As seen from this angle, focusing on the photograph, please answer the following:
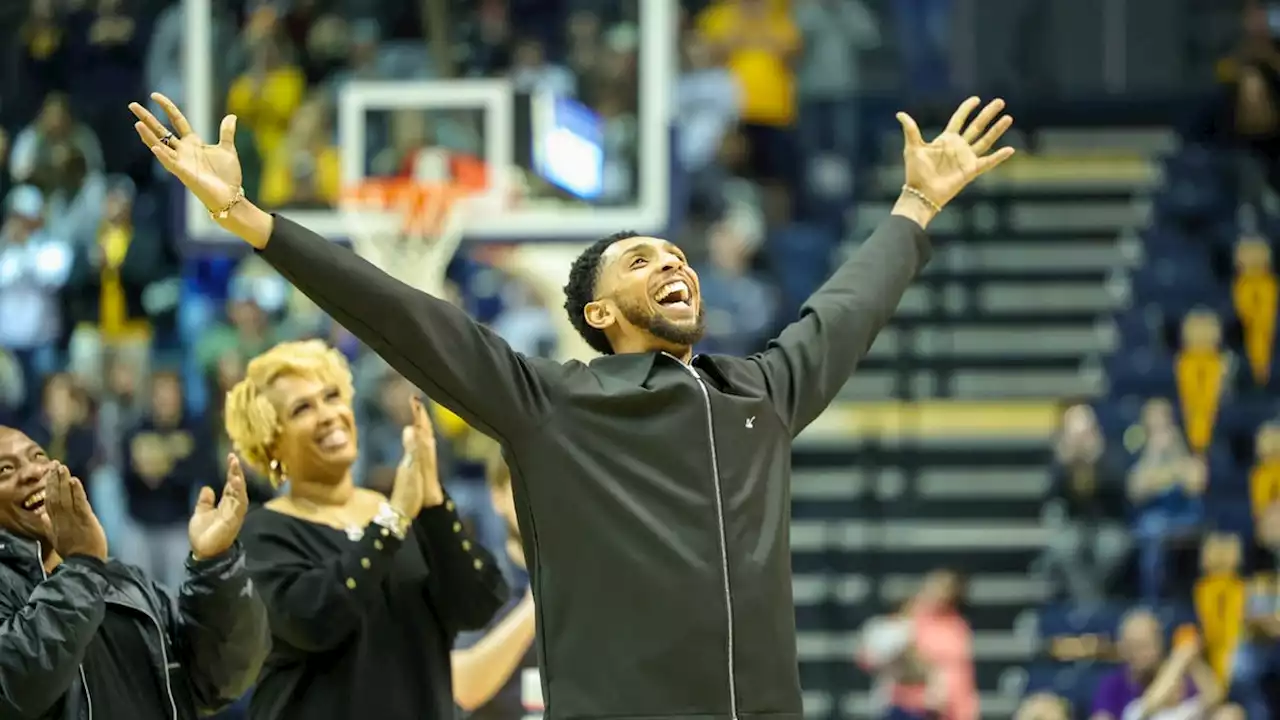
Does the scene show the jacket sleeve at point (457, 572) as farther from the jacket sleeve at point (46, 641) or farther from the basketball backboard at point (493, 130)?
the basketball backboard at point (493, 130)

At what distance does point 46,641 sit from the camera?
4160mm

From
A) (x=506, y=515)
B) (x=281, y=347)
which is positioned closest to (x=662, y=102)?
(x=506, y=515)

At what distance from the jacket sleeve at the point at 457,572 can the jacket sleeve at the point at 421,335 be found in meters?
0.98

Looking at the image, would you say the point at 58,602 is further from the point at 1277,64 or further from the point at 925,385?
the point at 1277,64

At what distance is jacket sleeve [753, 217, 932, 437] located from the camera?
441 cm

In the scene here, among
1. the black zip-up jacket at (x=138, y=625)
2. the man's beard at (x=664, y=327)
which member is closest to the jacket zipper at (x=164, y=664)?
the black zip-up jacket at (x=138, y=625)

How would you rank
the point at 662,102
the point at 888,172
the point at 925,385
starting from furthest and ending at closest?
the point at 888,172 → the point at 925,385 → the point at 662,102

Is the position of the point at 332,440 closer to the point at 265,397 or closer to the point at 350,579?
the point at 265,397

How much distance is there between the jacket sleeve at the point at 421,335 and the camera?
13.0 ft

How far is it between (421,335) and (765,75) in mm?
11678

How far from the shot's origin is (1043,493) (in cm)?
1391

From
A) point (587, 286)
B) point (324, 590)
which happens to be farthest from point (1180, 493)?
point (587, 286)

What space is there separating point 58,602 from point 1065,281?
12030mm

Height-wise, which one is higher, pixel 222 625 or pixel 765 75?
pixel 765 75
